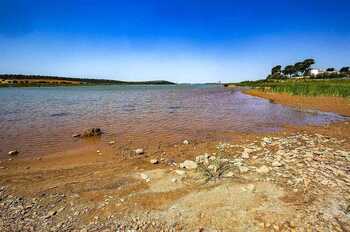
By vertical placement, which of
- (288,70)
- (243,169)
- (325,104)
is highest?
(288,70)

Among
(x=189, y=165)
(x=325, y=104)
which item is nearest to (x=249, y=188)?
(x=189, y=165)

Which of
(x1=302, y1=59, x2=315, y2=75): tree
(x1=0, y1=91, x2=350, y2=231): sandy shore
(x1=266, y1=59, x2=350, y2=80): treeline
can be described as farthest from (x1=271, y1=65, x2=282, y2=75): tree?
(x1=0, y1=91, x2=350, y2=231): sandy shore

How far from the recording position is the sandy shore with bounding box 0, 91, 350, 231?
3852 millimetres

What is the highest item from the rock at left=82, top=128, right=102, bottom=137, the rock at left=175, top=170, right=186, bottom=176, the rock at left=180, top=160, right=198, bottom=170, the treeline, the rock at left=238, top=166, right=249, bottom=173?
the treeline

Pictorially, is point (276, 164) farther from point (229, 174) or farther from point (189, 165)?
point (189, 165)

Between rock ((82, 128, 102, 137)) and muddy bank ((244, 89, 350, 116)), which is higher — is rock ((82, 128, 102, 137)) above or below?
below

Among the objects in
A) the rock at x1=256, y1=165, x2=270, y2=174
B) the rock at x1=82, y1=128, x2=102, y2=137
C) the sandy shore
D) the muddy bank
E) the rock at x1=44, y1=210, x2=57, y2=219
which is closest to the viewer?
the sandy shore

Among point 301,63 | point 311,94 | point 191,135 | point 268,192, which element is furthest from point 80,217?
point 301,63

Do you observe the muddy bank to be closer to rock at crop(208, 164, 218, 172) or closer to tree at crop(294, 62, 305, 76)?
rock at crop(208, 164, 218, 172)

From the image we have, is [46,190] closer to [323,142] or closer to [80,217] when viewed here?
[80,217]

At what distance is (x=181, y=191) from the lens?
504 cm

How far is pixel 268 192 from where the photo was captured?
188 inches

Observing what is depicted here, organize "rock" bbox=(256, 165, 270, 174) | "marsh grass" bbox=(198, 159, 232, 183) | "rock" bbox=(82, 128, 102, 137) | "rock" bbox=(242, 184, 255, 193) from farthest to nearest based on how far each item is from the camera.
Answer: "rock" bbox=(82, 128, 102, 137), "rock" bbox=(256, 165, 270, 174), "marsh grass" bbox=(198, 159, 232, 183), "rock" bbox=(242, 184, 255, 193)

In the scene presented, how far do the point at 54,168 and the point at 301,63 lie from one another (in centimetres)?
13262
